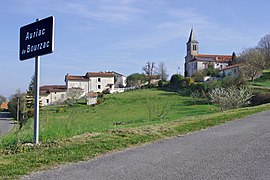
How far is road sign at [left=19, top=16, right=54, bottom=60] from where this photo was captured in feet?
24.3

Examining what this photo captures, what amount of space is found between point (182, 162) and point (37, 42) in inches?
168

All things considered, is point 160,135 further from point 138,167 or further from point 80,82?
point 80,82

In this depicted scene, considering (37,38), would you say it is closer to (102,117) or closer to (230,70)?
(102,117)

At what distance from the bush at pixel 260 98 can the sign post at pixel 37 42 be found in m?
37.8

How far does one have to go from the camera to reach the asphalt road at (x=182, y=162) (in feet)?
17.4

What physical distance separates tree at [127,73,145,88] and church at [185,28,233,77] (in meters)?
20.6

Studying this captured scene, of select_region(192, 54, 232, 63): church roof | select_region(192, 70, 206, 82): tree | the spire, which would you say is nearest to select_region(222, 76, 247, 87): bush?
select_region(192, 70, 206, 82): tree

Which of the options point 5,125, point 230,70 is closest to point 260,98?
point 5,125

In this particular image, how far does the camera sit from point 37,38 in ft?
25.2

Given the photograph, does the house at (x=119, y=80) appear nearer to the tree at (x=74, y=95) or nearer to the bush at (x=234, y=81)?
the tree at (x=74, y=95)

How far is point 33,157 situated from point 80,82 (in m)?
101

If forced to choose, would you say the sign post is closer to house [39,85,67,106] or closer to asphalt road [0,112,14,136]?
asphalt road [0,112,14,136]

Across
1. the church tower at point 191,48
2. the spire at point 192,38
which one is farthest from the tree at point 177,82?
the spire at point 192,38

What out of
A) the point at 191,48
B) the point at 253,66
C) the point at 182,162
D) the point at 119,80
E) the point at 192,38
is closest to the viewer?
the point at 182,162
